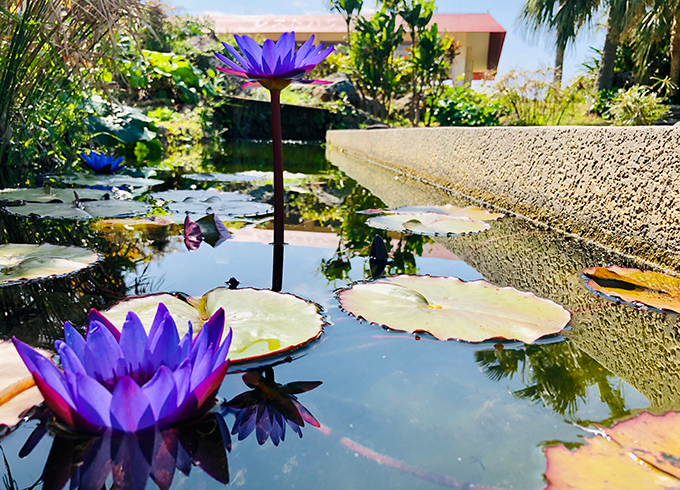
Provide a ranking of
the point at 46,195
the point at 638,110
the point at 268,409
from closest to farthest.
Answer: the point at 268,409, the point at 46,195, the point at 638,110

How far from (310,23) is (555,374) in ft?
59.5

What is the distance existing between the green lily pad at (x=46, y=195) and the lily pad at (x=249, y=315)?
130 cm

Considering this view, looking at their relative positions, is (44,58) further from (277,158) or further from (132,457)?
(132,457)

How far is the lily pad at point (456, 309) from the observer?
2.50ft

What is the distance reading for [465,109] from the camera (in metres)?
8.49

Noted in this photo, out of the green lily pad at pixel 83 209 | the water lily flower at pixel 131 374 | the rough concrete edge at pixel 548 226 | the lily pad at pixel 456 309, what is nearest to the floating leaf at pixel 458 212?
the rough concrete edge at pixel 548 226

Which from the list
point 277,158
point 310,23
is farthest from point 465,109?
point 310,23

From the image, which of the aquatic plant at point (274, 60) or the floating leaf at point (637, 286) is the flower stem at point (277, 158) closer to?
the aquatic plant at point (274, 60)

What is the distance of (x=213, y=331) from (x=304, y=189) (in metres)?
2.20

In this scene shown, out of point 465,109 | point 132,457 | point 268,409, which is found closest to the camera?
point 132,457

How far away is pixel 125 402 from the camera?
436 mm

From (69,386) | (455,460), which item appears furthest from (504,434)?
(69,386)

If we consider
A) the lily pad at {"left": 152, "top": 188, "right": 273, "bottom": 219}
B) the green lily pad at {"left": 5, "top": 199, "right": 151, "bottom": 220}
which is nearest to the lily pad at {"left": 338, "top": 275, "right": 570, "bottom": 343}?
the lily pad at {"left": 152, "top": 188, "right": 273, "bottom": 219}

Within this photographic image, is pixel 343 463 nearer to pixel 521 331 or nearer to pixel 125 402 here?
pixel 125 402
